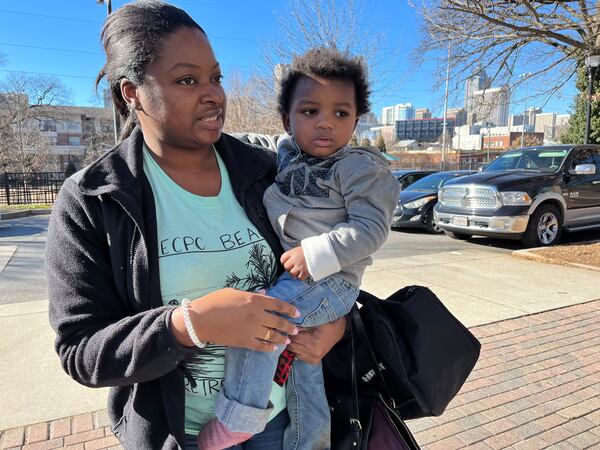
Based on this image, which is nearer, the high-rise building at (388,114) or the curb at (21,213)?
the curb at (21,213)

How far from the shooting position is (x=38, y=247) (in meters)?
9.41

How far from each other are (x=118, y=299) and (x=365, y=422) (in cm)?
90

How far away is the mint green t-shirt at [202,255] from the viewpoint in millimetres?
1331

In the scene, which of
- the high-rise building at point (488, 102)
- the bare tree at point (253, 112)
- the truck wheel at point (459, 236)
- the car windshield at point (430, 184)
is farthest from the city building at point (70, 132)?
the truck wheel at point (459, 236)

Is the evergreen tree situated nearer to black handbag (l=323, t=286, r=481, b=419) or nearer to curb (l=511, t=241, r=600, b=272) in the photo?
curb (l=511, t=241, r=600, b=272)

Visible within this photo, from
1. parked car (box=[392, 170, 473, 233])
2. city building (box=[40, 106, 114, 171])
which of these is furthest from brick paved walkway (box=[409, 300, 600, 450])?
city building (box=[40, 106, 114, 171])

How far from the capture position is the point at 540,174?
9.18 meters

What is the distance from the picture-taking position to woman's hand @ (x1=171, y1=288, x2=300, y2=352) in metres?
1.14

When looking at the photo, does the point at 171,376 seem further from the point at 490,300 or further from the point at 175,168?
the point at 490,300

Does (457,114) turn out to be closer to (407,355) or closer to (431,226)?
(431,226)

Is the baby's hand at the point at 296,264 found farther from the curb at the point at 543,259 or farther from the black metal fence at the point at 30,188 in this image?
the black metal fence at the point at 30,188

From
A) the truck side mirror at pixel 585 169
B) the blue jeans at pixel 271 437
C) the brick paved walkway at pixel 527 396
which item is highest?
the truck side mirror at pixel 585 169

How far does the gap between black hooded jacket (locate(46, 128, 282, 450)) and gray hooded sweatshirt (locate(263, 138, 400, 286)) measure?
47 cm

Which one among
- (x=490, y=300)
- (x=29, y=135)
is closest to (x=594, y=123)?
(x=490, y=300)
